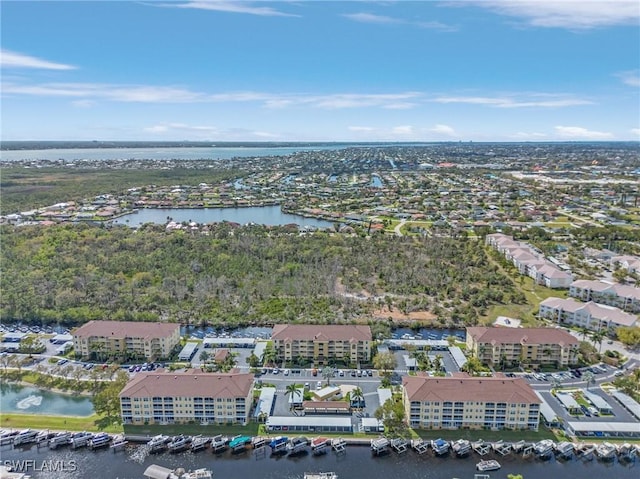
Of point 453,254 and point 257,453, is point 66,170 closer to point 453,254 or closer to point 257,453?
point 453,254

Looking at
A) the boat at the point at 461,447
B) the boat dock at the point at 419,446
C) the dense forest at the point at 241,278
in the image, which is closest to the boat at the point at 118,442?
the dense forest at the point at 241,278

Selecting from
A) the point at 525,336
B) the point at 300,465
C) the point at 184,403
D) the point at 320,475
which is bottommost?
the point at 300,465

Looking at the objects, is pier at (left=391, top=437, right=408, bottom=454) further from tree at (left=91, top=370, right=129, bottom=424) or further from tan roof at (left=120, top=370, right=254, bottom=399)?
tree at (left=91, top=370, right=129, bottom=424)

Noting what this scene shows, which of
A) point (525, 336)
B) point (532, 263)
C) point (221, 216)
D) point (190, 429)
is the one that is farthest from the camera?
point (221, 216)

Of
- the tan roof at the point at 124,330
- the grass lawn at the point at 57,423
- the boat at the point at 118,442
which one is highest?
the tan roof at the point at 124,330

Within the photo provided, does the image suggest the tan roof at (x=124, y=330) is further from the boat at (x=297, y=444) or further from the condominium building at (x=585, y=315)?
the condominium building at (x=585, y=315)

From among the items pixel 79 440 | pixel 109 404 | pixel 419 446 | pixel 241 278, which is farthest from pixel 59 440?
pixel 241 278

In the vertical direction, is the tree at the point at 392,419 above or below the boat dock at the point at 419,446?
above

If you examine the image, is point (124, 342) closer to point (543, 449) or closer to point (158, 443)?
point (158, 443)
